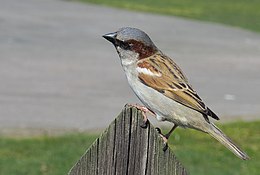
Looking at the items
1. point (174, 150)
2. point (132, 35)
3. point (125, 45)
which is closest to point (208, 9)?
point (174, 150)

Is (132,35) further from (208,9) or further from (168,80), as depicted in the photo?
(208,9)

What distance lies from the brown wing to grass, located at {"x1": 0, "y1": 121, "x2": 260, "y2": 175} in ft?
15.9

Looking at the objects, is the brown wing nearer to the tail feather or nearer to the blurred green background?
the tail feather

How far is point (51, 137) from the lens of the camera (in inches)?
430

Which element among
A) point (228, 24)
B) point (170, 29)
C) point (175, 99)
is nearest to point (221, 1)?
point (228, 24)

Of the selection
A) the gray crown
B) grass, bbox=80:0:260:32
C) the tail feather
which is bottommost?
grass, bbox=80:0:260:32

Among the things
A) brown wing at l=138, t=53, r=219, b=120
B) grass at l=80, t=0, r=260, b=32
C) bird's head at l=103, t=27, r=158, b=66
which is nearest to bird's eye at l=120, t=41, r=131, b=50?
bird's head at l=103, t=27, r=158, b=66

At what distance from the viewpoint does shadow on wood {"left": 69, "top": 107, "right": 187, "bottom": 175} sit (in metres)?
3.36

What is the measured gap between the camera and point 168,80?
4215 mm

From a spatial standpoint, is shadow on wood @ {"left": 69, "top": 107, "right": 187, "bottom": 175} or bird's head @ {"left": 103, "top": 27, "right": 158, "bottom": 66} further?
bird's head @ {"left": 103, "top": 27, "right": 158, "bottom": 66}

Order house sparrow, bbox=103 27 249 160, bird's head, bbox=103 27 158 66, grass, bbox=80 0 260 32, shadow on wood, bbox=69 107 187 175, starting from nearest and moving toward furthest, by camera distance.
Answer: shadow on wood, bbox=69 107 187 175, bird's head, bbox=103 27 158 66, house sparrow, bbox=103 27 249 160, grass, bbox=80 0 260 32

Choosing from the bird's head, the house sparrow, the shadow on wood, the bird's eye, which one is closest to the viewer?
the shadow on wood

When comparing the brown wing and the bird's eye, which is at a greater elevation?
the bird's eye

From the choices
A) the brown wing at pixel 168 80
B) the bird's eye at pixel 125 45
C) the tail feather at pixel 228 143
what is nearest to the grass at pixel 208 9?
the brown wing at pixel 168 80
